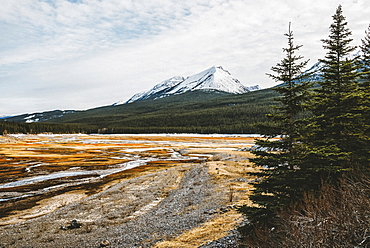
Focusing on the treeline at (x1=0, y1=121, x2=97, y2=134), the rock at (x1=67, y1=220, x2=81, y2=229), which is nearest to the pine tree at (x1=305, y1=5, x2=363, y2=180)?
the rock at (x1=67, y1=220, x2=81, y2=229)

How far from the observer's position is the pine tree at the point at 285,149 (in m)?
10.2

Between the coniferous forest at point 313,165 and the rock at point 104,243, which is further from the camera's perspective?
the rock at point 104,243

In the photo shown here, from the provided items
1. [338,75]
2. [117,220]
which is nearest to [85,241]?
[117,220]

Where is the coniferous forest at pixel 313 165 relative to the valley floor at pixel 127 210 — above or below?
above

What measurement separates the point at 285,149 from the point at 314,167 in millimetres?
1344

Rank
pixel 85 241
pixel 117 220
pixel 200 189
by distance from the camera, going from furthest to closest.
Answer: pixel 200 189
pixel 117 220
pixel 85 241

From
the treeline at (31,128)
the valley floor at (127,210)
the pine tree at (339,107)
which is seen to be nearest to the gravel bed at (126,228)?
the valley floor at (127,210)

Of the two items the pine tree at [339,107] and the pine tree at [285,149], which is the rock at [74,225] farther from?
the pine tree at [339,107]

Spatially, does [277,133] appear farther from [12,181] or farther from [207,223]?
[12,181]

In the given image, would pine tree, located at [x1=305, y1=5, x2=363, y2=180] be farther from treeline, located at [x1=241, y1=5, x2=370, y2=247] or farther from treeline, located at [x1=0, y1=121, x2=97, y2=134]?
treeline, located at [x1=0, y1=121, x2=97, y2=134]

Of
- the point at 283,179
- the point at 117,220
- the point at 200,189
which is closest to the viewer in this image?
the point at 283,179

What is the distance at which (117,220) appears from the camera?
55.4 ft

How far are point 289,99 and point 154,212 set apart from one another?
12.6 metres

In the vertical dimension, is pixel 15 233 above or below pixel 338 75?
below
